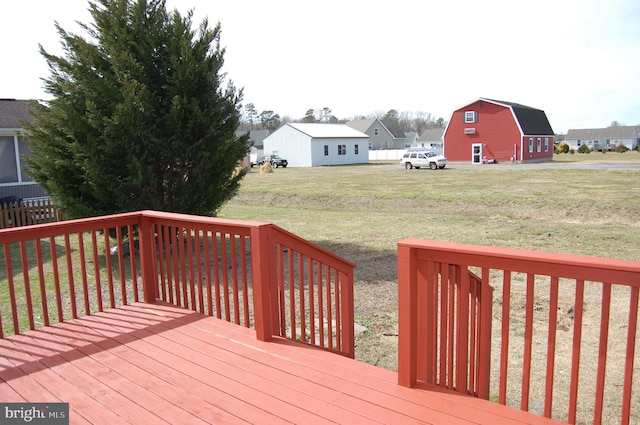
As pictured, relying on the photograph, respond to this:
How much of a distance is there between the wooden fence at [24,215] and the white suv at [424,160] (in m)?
28.2

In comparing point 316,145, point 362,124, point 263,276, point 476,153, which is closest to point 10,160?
point 263,276

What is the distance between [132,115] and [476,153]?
39233mm

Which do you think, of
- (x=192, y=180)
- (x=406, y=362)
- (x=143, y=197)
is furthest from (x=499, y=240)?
(x=406, y=362)

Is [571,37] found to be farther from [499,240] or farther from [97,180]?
[97,180]

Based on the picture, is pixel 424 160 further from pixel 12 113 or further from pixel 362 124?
pixel 362 124

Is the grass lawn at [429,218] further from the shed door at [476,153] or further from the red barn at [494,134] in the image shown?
the shed door at [476,153]

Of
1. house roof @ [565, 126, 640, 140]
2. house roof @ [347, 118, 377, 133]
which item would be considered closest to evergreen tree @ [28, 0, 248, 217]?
house roof @ [347, 118, 377, 133]

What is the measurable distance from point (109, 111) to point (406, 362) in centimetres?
698

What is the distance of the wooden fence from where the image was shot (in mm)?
12328

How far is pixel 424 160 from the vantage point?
3669 cm

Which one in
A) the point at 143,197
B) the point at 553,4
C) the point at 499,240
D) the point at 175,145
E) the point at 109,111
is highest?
the point at 553,4

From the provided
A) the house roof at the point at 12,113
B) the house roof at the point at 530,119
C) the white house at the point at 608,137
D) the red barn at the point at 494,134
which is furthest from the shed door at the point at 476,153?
the white house at the point at 608,137

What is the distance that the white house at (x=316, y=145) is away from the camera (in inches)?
1855

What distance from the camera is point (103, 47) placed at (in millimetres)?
8164
